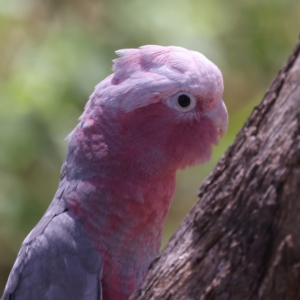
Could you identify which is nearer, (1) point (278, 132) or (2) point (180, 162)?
(1) point (278, 132)

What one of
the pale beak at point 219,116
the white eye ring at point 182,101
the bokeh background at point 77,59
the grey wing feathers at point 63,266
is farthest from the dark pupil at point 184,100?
the bokeh background at point 77,59

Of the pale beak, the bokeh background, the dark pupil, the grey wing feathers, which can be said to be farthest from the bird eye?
the bokeh background

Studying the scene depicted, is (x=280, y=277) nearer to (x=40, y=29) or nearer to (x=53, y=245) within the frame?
(x=53, y=245)

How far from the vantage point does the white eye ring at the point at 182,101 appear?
7.50 ft

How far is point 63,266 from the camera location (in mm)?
2322

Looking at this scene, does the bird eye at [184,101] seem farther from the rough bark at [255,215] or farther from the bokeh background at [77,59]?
the bokeh background at [77,59]

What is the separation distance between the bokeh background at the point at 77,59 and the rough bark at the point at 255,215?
120 inches

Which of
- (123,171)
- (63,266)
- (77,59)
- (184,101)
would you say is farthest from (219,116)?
(77,59)

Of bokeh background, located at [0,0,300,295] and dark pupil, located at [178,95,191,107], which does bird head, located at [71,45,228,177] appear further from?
bokeh background, located at [0,0,300,295]

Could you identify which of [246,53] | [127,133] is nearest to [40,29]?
[246,53]

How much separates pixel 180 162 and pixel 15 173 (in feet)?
9.08

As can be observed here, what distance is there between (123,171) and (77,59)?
96.2 inches

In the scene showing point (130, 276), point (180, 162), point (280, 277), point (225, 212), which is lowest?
point (130, 276)

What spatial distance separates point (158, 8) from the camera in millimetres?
4820
